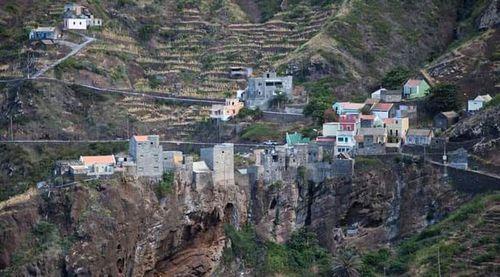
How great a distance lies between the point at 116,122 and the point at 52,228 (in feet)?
53.7

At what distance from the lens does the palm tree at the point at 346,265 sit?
8388 cm

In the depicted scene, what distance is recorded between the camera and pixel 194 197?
282 feet

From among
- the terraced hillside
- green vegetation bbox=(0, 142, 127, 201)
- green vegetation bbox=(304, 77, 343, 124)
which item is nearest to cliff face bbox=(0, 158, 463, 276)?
green vegetation bbox=(304, 77, 343, 124)

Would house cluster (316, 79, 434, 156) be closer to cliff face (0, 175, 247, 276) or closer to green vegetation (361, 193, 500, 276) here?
green vegetation (361, 193, 500, 276)

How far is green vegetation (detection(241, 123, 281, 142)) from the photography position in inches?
3686

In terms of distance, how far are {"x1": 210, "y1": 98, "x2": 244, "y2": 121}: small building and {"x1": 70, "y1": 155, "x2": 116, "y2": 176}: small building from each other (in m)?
11.7

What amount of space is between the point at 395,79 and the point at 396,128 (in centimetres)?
701

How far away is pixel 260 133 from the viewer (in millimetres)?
93938

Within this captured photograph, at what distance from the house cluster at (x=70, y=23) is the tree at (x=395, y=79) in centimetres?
1636

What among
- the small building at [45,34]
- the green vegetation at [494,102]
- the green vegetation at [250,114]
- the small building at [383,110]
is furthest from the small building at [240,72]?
the green vegetation at [494,102]

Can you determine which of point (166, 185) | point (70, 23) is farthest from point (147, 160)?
point (70, 23)

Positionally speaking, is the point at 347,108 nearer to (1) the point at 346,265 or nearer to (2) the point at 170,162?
(2) the point at 170,162

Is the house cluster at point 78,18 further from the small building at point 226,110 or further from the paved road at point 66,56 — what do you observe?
the small building at point 226,110

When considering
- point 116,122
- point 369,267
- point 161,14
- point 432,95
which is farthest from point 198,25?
point 369,267
